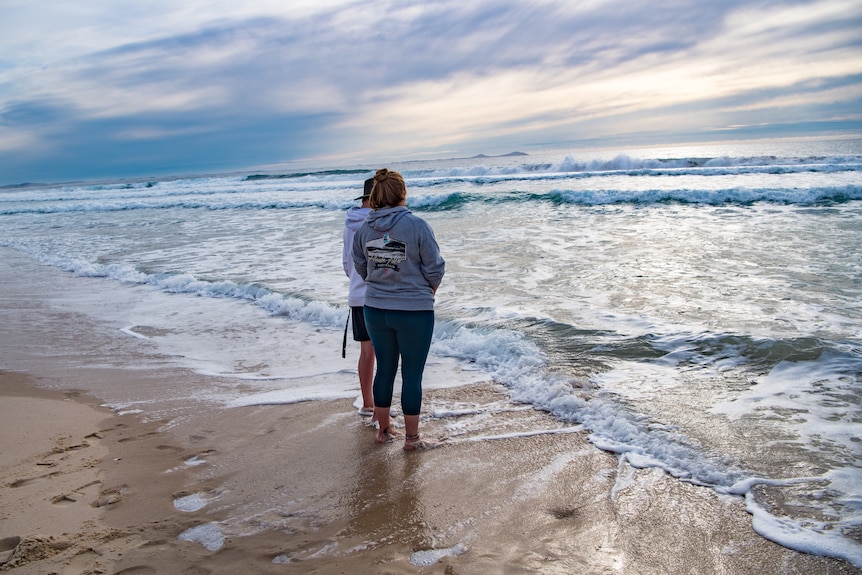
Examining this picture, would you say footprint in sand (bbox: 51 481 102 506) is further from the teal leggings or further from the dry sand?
the teal leggings

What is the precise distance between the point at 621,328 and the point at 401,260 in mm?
3635

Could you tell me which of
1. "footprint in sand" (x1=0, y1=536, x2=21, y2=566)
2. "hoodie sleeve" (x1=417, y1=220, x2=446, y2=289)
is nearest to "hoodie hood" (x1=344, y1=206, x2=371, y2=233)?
"hoodie sleeve" (x1=417, y1=220, x2=446, y2=289)

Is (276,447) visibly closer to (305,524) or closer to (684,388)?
(305,524)

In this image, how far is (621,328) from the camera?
6414mm

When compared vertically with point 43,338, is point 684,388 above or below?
below

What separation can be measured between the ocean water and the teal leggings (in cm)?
126

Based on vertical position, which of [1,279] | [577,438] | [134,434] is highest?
[1,279]

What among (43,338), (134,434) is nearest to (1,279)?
(43,338)

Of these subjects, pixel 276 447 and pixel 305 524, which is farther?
pixel 276 447

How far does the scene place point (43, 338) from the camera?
23.9 ft

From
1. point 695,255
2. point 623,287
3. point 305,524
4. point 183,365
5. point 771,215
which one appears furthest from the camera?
point 771,215

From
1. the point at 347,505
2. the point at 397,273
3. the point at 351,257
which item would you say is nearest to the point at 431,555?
the point at 347,505

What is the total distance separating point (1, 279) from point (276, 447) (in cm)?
1109

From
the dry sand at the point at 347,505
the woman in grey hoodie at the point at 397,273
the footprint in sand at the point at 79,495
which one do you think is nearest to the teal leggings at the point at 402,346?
the woman in grey hoodie at the point at 397,273
